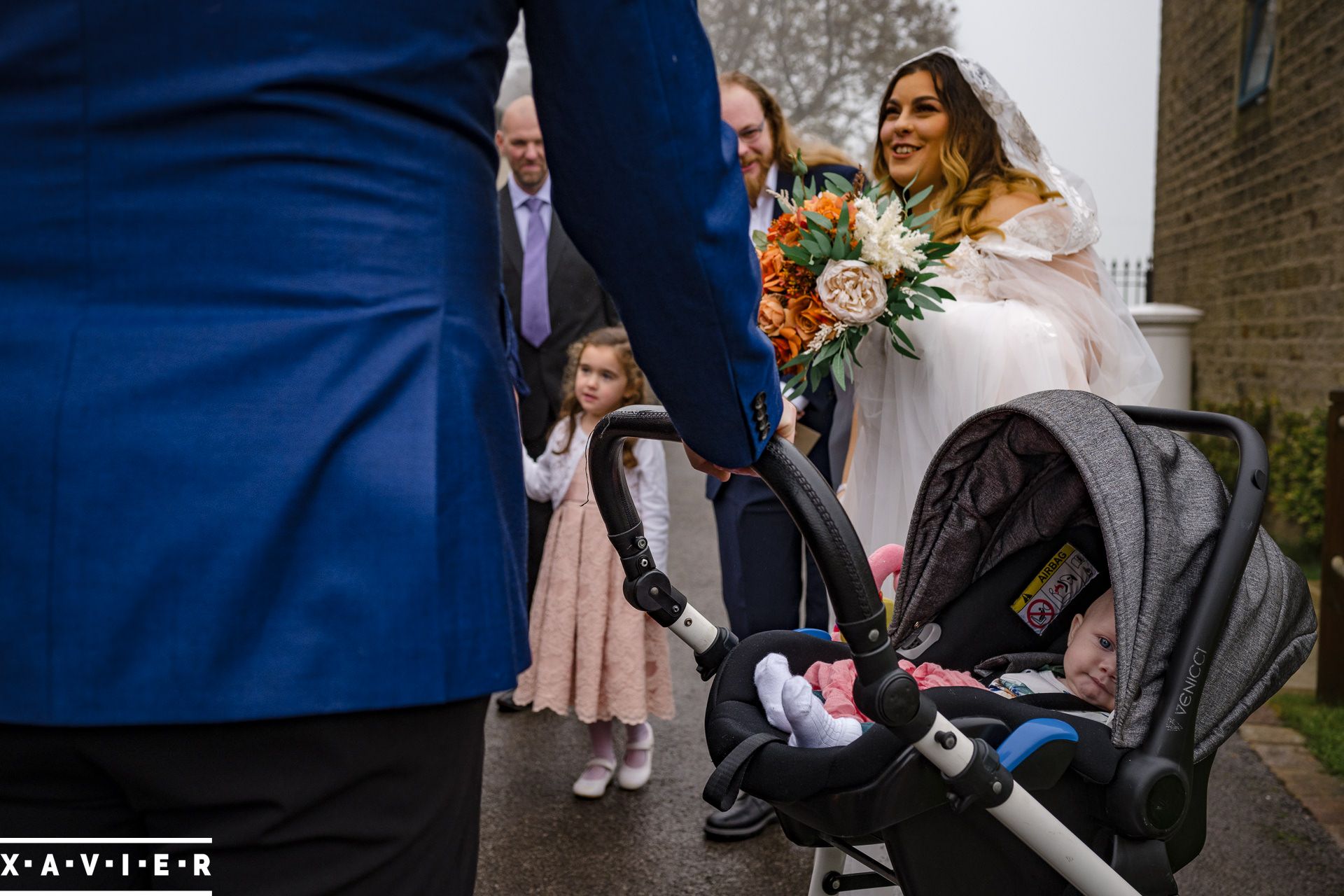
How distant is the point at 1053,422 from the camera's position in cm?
226

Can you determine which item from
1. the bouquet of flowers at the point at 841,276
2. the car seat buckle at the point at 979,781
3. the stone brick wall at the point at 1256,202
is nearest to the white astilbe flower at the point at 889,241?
the bouquet of flowers at the point at 841,276

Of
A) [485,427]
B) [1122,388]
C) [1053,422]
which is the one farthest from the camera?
[1122,388]

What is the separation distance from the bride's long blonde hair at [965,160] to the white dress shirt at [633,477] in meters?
1.28

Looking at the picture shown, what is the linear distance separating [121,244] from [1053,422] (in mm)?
Result: 1719

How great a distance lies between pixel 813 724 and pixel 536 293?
3.14 meters

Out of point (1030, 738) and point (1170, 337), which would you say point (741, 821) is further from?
point (1170, 337)

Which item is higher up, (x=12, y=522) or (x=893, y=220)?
(x=893, y=220)

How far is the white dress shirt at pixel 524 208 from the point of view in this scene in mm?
4902

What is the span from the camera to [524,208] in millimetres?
4949

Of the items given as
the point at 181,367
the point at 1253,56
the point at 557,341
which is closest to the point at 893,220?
the point at 557,341

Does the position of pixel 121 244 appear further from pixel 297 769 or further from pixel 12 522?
pixel 297 769

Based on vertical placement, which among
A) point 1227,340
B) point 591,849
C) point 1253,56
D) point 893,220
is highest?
point 1253,56

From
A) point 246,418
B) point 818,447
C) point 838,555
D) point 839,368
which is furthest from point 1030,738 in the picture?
point 818,447

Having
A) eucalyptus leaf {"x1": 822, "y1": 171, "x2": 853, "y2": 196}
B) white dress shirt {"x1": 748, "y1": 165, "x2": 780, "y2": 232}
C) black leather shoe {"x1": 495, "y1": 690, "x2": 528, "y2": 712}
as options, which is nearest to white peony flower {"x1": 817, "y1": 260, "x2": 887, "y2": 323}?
eucalyptus leaf {"x1": 822, "y1": 171, "x2": 853, "y2": 196}
